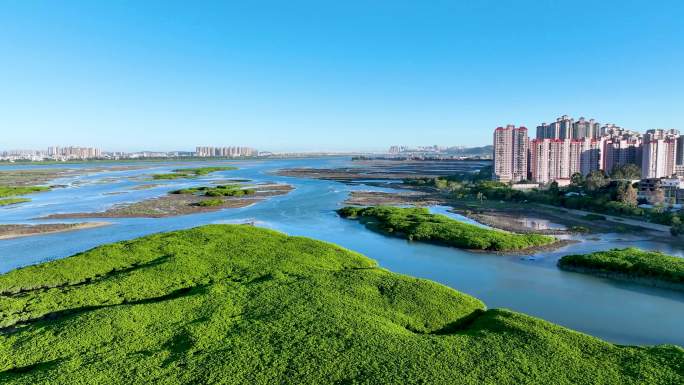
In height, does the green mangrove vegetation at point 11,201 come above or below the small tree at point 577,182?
below

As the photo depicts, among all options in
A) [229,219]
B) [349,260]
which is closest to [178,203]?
[229,219]

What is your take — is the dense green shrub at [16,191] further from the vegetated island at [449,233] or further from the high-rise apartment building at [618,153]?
the high-rise apartment building at [618,153]

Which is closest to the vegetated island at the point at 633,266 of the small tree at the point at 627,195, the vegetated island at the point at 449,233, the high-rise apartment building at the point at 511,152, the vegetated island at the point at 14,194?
the vegetated island at the point at 449,233

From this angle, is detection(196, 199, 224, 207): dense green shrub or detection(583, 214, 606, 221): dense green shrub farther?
detection(196, 199, 224, 207): dense green shrub

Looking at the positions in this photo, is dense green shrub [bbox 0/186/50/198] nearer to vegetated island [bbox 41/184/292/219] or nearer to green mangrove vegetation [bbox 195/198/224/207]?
vegetated island [bbox 41/184/292/219]

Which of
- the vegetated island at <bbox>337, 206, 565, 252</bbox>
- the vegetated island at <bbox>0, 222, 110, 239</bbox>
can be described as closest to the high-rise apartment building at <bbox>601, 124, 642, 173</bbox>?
the vegetated island at <bbox>337, 206, 565, 252</bbox>

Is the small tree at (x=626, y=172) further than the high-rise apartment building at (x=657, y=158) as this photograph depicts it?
No

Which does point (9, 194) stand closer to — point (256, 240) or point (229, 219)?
point (229, 219)
